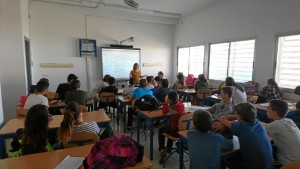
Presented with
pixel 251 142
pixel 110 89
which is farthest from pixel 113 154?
pixel 110 89

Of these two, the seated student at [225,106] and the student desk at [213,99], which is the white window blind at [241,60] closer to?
the student desk at [213,99]

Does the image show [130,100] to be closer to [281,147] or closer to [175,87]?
[175,87]

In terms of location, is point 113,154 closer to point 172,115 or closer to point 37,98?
point 172,115

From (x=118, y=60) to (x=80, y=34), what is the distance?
5.30ft

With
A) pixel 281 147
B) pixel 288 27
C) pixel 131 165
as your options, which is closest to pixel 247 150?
pixel 281 147

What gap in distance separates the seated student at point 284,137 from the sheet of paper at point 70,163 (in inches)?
73.2

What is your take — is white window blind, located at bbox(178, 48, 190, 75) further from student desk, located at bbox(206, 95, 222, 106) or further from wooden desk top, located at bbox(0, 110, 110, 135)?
wooden desk top, located at bbox(0, 110, 110, 135)

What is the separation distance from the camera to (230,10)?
594 centimetres

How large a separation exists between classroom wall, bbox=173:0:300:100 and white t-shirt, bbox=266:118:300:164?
346 centimetres

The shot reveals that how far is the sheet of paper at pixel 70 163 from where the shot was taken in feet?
4.98

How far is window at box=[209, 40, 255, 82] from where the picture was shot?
5600 mm

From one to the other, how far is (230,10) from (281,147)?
504 cm

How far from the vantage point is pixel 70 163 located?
1571mm

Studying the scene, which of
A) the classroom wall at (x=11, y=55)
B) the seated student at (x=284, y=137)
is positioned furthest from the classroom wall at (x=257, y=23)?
the classroom wall at (x=11, y=55)
